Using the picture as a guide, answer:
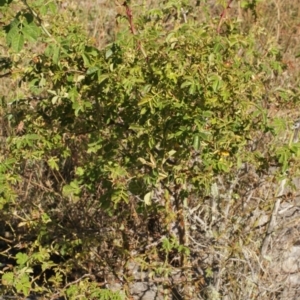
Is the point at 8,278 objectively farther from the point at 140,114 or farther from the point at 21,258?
the point at 140,114

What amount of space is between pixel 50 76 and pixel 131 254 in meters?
1.10

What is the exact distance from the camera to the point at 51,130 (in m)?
2.73

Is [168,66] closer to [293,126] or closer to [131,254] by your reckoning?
[293,126]

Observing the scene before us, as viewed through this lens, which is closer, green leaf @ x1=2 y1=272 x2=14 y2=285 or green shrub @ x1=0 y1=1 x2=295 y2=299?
green shrub @ x1=0 y1=1 x2=295 y2=299

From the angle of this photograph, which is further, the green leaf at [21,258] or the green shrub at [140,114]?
the green leaf at [21,258]

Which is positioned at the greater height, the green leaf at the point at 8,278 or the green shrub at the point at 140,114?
the green shrub at the point at 140,114

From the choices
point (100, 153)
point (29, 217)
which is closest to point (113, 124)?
point (100, 153)

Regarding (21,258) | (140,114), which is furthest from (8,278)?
(140,114)

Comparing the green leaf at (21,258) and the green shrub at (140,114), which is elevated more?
the green shrub at (140,114)

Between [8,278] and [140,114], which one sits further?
[8,278]

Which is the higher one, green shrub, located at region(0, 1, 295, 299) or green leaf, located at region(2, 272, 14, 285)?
green shrub, located at region(0, 1, 295, 299)

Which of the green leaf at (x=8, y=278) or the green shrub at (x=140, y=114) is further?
the green leaf at (x=8, y=278)

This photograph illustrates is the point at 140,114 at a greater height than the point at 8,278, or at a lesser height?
greater

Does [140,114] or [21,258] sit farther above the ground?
[140,114]
